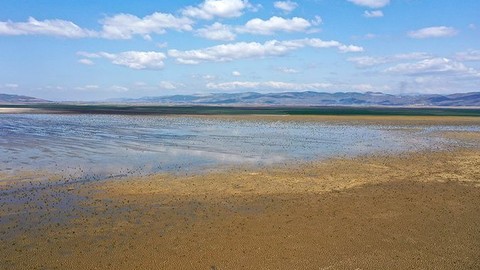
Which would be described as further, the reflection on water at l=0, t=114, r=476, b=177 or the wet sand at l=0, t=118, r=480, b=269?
the reflection on water at l=0, t=114, r=476, b=177

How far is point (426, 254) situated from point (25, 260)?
384 inches

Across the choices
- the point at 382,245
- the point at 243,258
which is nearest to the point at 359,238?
the point at 382,245

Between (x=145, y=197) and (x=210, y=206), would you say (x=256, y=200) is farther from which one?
(x=145, y=197)

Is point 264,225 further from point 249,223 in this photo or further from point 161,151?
point 161,151

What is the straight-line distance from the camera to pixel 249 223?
1212 centimetres

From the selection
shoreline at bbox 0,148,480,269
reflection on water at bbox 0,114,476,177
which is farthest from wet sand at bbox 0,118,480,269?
reflection on water at bbox 0,114,476,177

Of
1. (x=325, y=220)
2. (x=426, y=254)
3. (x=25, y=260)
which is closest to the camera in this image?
(x=25, y=260)

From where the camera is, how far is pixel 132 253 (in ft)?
32.1

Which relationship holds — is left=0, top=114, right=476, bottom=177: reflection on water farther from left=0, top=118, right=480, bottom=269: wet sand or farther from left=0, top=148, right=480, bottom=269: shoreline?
left=0, top=148, right=480, bottom=269: shoreline

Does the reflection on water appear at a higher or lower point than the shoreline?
higher

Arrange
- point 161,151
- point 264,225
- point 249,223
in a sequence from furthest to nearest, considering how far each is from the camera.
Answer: point 161,151, point 249,223, point 264,225

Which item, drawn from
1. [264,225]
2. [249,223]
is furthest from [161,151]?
[264,225]

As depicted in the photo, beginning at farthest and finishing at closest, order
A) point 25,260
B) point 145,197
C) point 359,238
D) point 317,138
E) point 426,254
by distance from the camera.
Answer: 1. point 317,138
2. point 145,197
3. point 359,238
4. point 426,254
5. point 25,260

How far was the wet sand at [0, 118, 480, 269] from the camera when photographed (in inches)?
375
